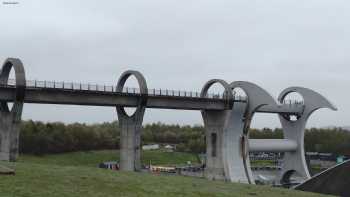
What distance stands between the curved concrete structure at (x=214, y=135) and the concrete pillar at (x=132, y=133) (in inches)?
464

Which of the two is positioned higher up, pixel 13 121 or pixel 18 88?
pixel 18 88

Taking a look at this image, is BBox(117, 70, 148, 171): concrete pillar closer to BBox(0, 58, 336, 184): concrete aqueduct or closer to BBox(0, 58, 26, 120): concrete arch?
BBox(0, 58, 336, 184): concrete aqueduct

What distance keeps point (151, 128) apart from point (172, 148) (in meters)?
25.4

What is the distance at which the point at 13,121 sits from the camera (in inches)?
1625

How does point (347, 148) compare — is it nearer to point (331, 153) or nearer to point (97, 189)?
point (331, 153)

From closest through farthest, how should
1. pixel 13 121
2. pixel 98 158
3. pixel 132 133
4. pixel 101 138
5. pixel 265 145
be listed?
pixel 13 121 < pixel 132 133 < pixel 265 145 < pixel 98 158 < pixel 101 138

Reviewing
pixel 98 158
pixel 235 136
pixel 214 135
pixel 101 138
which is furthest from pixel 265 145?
pixel 101 138

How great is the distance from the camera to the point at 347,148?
107250 mm

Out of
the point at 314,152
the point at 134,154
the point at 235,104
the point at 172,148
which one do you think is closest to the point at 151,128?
the point at 172,148

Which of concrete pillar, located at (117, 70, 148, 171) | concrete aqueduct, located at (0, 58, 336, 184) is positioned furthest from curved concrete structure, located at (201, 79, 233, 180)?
concrete pillar, located at (117, 70, 148, 171)

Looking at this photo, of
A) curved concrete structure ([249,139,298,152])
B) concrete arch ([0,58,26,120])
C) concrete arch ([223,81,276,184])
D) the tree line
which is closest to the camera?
concrete arch ([0,58,26,120])

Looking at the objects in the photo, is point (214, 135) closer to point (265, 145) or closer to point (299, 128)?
point (265, 145)

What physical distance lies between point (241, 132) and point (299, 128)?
40.6 ft

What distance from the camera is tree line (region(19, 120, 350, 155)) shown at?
284ft
